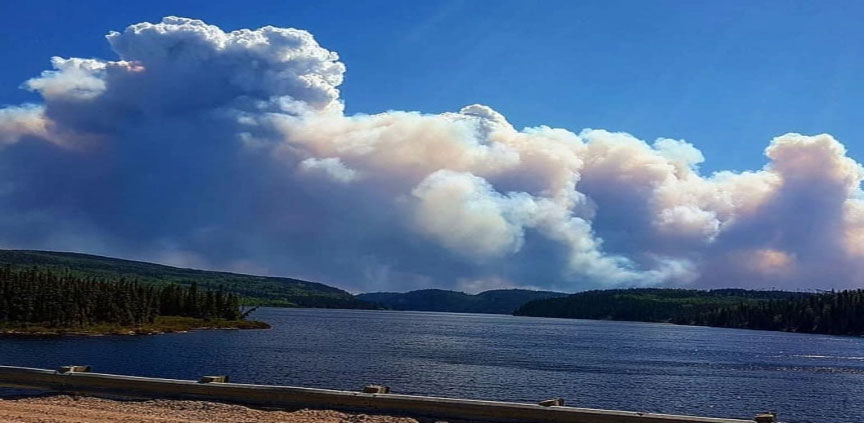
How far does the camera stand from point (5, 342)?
121m

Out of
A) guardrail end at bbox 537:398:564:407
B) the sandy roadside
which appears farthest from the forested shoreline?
guardrail end at bbox 537:398:564:407

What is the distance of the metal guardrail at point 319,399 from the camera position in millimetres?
28484

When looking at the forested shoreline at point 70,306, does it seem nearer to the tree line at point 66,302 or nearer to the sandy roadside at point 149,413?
the tree line at point 66,302

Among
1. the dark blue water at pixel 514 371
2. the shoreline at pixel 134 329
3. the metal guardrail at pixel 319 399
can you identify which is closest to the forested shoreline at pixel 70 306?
the shoreline at pixel 134 329

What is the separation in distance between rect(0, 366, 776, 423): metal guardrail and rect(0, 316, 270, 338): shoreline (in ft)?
381

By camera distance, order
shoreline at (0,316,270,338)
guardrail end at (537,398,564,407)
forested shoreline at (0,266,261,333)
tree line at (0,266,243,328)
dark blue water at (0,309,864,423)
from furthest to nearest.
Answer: tree line at (0,266,243,328), forested shoreline at (0,266,261,333), shoreline at (0,316,270,338), dark blue water at (0,309,864,423), guardrail end at (537,398,564,407)

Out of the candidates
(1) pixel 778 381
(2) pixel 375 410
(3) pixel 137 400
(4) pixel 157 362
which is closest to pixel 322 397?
(2) pixel 375 410

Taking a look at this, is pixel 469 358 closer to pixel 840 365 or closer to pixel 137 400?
pixel 840 365

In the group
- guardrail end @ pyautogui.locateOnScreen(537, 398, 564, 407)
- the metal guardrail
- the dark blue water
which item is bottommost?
the dark blue water

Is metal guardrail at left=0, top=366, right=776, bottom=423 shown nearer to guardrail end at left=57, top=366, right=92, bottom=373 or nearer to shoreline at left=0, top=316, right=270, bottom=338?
guardrail end at left=57, top=366, right=92, bottom=373

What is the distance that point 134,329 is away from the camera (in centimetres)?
15938

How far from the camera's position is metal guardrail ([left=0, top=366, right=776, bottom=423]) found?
28.5m

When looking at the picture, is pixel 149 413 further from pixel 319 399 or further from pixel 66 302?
pixel 66 302

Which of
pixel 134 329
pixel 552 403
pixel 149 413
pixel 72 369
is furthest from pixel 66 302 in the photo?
pixel 552 403
